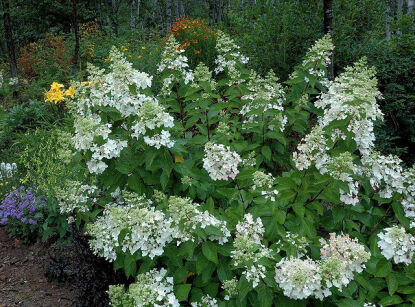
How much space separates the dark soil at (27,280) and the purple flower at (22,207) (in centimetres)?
30

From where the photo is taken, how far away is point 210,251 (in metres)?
1.94

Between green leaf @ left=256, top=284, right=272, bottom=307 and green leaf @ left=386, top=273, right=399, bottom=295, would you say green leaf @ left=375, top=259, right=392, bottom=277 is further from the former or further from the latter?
green leaf @ left=256, top=284, right=272, bottom=307

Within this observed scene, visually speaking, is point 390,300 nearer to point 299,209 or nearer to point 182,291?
point 299,209

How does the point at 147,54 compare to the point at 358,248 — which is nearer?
the point at 358,248

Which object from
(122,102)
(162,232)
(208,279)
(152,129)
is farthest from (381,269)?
(122,102)

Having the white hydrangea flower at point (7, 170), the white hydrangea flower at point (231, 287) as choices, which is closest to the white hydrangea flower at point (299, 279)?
the white hydrangea flower at point (231, 287)

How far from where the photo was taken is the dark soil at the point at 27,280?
3.26m

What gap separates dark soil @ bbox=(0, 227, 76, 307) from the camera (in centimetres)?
326

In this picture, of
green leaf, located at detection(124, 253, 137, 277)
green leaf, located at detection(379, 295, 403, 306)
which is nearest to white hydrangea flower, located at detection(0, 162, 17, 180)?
green leaf, located at detection(124, 253, 137, 277)

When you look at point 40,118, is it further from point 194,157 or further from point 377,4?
point 377,4

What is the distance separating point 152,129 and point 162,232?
572 mm

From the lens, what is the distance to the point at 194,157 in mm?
2516

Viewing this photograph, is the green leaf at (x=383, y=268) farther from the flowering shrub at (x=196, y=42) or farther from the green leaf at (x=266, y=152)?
the flowering shrub at (x=196, y=42)

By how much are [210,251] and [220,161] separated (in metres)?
0.50
